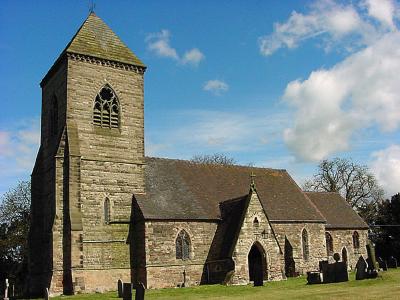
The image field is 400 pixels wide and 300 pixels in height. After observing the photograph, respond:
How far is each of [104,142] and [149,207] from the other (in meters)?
5.15

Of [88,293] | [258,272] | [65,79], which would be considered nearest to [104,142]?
[65,79]

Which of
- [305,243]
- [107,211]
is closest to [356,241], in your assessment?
[305,243]

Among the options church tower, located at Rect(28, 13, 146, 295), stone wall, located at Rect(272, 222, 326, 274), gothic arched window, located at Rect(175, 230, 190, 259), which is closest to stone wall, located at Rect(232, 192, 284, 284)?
gothic arched window, located at Rect(175, 230, 190, 259)

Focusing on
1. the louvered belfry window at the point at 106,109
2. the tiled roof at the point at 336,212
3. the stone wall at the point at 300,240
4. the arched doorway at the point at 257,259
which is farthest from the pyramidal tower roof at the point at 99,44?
the tiled roof at the point at 336,212

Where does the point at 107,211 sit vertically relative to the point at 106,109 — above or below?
below

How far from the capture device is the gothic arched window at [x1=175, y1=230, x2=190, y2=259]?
3238 centimetres

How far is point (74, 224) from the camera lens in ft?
95.1

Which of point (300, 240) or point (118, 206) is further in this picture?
point (300, 240)

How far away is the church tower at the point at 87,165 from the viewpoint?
29.4 metres

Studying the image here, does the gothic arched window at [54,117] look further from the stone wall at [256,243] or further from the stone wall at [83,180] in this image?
the stone wall at [256,243]

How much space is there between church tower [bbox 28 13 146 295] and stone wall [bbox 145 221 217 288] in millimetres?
1614

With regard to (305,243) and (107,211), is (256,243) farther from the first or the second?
(107,211)

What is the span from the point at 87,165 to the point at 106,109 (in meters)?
4.32

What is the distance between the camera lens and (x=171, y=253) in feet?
104
